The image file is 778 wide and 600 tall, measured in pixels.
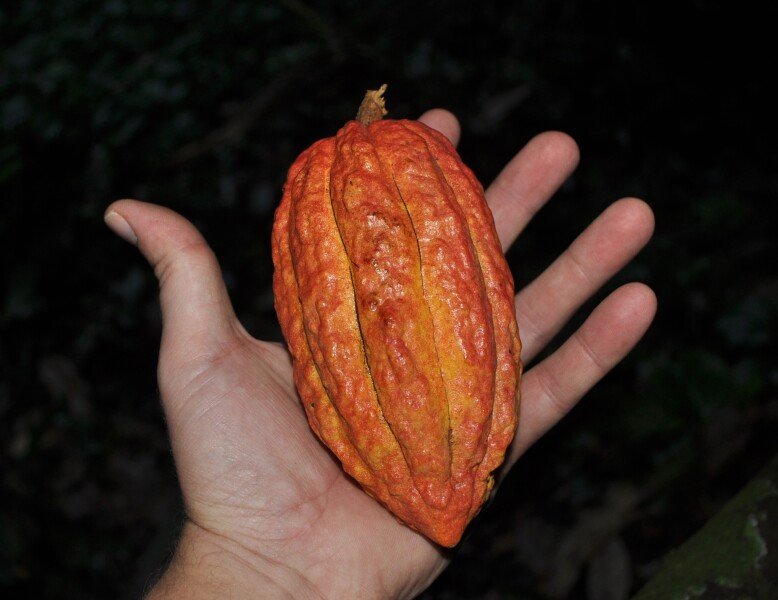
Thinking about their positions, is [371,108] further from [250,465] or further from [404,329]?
[250,465]

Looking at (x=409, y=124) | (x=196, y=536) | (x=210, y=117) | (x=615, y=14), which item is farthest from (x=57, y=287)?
(x=615, y=14)

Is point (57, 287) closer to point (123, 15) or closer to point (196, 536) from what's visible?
point (123, 15)

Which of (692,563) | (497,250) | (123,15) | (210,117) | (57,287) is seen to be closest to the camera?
Answer: (692,563)

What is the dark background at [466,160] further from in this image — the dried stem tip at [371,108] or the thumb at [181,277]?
the dried stem tip at [371,108]

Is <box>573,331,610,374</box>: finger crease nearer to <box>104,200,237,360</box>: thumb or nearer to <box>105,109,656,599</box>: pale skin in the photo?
<box>105,109,656,599</box>: pale skin

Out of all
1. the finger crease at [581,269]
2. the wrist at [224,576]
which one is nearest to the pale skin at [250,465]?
the wrist at [224,576]

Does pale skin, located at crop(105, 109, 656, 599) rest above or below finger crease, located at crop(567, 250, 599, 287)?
below

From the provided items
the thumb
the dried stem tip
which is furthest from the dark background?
the dried stem tip
